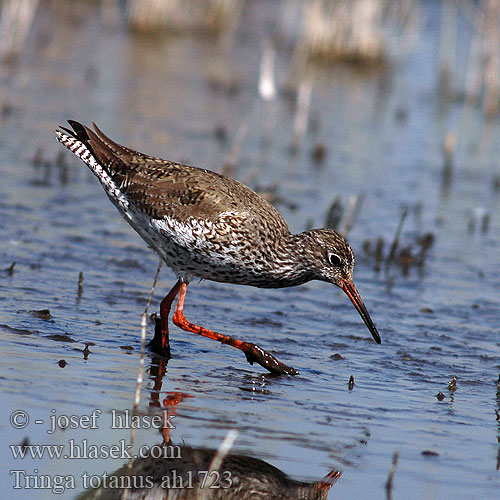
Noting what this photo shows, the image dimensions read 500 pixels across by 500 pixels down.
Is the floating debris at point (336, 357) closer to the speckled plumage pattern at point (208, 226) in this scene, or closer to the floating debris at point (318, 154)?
the speckled plumage pattern at point (208, 226)

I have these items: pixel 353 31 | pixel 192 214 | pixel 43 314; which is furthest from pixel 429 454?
pixel 353 31

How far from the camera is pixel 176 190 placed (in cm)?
705

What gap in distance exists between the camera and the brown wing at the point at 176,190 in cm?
690

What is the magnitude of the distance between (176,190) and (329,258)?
119cm

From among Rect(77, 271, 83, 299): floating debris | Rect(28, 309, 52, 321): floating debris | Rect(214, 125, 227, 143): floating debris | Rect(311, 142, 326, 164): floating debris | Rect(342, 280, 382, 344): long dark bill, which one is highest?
Rect(214, 125, 227, 143): floating debris

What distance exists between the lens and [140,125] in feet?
45.1

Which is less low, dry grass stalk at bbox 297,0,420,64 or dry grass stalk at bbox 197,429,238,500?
dry grass stalk at bbox 297,0,420,64

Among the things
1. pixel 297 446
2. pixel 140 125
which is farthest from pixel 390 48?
pixel 297 446

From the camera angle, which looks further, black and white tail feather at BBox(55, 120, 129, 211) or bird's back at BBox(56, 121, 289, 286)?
black and white tail feather at BBox(55, 120, 129, 211)

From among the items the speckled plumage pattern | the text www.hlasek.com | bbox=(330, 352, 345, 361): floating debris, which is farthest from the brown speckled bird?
the text www.hlasek.com

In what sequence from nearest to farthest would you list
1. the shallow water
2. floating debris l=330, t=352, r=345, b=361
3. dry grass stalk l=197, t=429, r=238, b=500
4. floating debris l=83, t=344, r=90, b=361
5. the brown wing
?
dry grass stalk l=197, t=429, r=238, b=500, the shallow water, floating debris l=83, t=344, r=90, b=361, the brown wing, floating debris l=330, t=352, r=345, b=361

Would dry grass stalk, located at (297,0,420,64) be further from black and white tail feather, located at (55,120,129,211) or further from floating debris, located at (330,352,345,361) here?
floating debris, located at (330,352,345,361)

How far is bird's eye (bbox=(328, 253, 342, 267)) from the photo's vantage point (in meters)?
7.06

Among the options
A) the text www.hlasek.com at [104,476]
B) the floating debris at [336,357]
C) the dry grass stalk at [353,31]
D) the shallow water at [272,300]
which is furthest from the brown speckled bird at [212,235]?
the dry grass stalk at [353,31]
